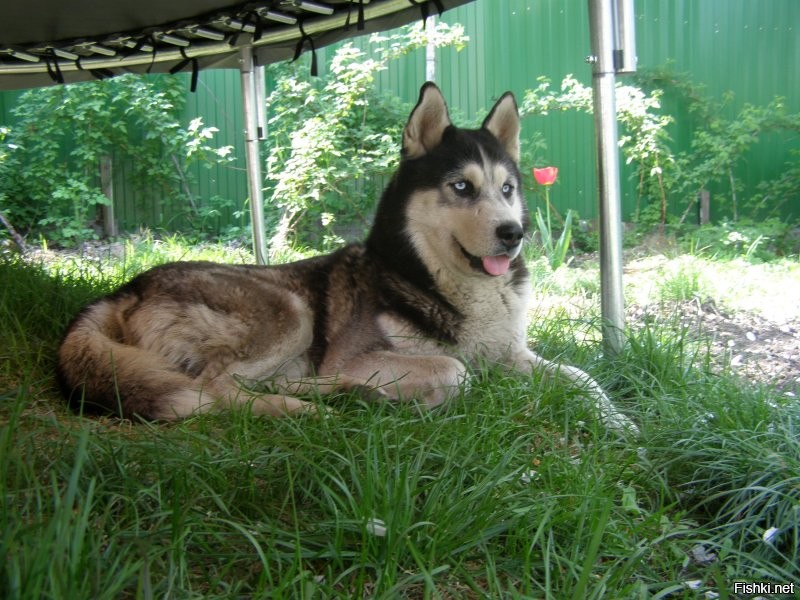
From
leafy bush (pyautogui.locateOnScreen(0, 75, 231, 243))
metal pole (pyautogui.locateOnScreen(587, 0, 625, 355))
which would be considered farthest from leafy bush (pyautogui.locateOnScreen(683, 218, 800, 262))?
leafy bush (pyautogui.locateOnScreen(0, 75, 231, 243))

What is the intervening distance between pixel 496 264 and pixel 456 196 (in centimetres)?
34

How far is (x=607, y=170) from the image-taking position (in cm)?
338

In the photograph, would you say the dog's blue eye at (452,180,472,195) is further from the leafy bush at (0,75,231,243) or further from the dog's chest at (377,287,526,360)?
the leafy bush at (0,75,231,243)

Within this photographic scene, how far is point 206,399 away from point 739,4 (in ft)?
30.6

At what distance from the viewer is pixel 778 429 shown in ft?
7.52

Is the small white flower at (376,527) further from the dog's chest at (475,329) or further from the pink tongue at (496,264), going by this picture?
the pink tongue at (496,264)

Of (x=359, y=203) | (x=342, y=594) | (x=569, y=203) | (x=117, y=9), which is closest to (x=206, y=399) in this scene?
(x=342, y=594)

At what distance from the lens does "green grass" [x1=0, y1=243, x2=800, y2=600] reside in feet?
4.60

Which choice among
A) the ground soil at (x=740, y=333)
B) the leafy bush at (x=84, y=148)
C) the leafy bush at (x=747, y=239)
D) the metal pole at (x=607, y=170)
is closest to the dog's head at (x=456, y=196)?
the metal pole at (x=607, y=170)

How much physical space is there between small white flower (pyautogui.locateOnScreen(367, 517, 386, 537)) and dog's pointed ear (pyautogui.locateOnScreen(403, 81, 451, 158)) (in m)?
1.99

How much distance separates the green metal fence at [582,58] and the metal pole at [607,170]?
577 centimetres

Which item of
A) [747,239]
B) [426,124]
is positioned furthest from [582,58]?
[426,124]

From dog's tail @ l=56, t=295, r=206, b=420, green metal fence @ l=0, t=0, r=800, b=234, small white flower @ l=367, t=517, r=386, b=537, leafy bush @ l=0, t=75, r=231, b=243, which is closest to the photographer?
small white flower @ l=367, t=517, r=386, b=537

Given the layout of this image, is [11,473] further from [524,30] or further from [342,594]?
[524,30]
